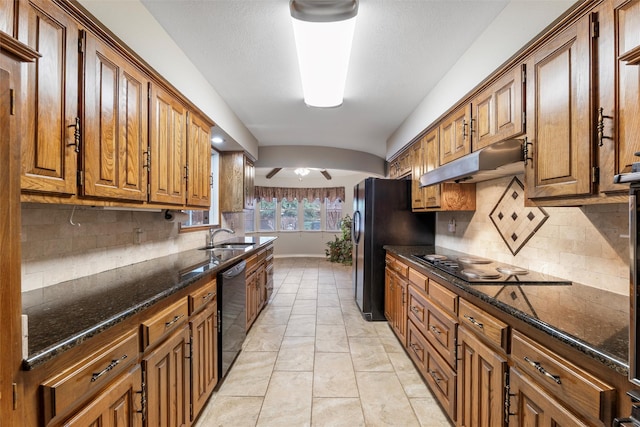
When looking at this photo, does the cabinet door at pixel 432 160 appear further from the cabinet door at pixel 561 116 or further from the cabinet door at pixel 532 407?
the cabinet door at pixel 532 407

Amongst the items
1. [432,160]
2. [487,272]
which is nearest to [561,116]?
[487,272]

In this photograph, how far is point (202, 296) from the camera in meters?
1.94

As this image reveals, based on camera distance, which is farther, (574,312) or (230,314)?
(230,314)

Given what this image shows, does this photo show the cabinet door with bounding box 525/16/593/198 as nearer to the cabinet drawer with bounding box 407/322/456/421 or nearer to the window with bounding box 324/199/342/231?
the cabinet drawer with bounding box 407/322/456/421

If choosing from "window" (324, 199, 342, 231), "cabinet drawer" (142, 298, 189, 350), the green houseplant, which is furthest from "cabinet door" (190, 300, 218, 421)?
"window" (324, 199, 342, 231)

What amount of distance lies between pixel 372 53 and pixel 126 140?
5.87ft

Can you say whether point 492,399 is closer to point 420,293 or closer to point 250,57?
point 420,293

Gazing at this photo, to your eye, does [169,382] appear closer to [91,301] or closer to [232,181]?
[91,301]

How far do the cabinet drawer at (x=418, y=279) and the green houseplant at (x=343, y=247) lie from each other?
5.36 metres

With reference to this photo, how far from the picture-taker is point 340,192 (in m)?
8.92

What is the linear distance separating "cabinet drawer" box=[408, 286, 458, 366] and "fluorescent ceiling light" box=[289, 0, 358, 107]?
187 cm

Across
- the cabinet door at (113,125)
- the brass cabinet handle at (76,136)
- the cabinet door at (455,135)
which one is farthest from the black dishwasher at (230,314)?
the cabinet door at (455,135)

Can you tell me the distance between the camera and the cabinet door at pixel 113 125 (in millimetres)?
1412

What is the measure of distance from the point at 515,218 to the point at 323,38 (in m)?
1.86
